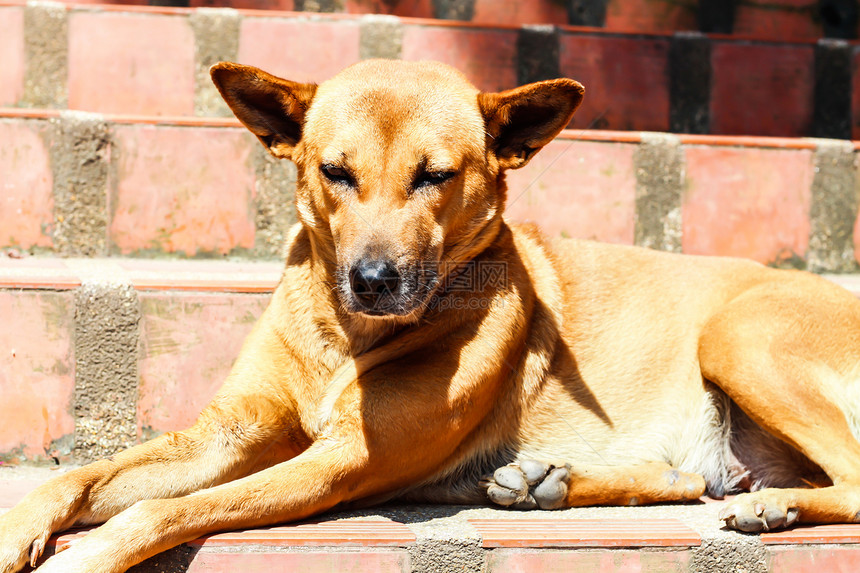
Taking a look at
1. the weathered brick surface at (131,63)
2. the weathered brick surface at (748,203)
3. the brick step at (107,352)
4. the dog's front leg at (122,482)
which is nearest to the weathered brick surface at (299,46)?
the weathered brick surface at (131,63)

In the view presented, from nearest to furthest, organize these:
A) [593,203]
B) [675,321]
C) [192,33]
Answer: [675,321], [593,203], [192,33]

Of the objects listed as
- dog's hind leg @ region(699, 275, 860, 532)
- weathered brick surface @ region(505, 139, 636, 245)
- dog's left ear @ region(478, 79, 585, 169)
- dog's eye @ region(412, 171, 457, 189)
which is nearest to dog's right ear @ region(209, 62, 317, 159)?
dog's eye @ region(412, 171, 457, 189)

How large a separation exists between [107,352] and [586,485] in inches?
68.8

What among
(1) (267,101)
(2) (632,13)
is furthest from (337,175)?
(2) (632,13)

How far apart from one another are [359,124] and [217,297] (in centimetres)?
98

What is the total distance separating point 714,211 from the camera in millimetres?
4086

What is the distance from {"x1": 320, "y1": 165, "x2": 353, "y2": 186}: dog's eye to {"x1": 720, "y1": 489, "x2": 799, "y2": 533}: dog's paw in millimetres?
1488

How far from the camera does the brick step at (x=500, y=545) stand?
7.30 ft

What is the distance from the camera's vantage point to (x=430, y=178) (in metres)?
2.58

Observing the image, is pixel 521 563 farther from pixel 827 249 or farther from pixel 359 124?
pixel 827 249

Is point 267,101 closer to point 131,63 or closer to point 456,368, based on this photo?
point 456,368

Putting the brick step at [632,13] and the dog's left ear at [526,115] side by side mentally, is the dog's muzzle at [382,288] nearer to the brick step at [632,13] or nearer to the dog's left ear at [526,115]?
the dog's left ear at [526,115]

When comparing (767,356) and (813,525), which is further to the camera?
(767,356)

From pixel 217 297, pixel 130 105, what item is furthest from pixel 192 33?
pixel 217 297
